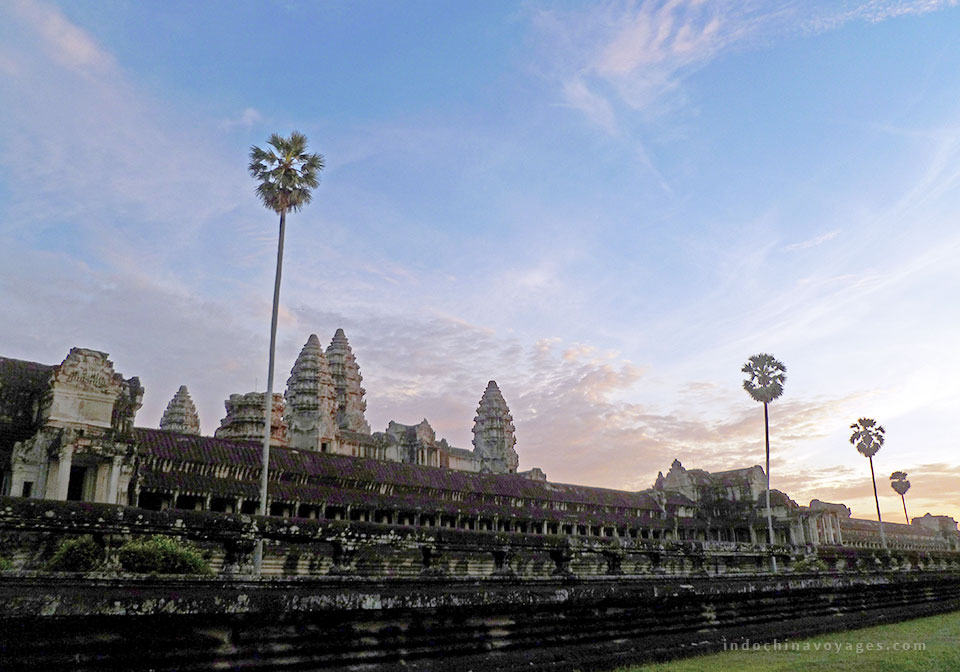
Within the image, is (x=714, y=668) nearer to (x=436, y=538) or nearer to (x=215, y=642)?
(x=436, y=538)

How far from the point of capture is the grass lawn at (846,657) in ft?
24.7

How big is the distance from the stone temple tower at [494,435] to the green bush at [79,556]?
2997 inches

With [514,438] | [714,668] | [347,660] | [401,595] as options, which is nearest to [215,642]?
[347,660]

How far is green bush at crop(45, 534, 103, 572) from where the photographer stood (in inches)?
533

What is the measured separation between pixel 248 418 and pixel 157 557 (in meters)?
49.0

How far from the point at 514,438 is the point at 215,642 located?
294 ft

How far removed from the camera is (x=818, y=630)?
1064cm

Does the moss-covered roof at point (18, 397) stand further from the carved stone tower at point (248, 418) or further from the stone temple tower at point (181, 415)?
the stone temple tower at point (181, 415)

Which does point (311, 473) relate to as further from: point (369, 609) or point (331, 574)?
point (369, 609)

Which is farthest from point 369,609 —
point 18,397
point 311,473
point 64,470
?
point 311,473

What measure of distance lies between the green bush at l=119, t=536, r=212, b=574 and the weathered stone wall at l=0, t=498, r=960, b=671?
16.3ft

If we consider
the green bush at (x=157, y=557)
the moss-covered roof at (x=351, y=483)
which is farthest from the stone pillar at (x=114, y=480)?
the green bush at (x=157, y=557)

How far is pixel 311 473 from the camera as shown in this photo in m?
36.7

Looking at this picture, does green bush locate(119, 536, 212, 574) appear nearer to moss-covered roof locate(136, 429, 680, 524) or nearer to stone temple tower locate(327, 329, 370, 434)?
moss-covered roof locate(136, 429, 680, 524)
